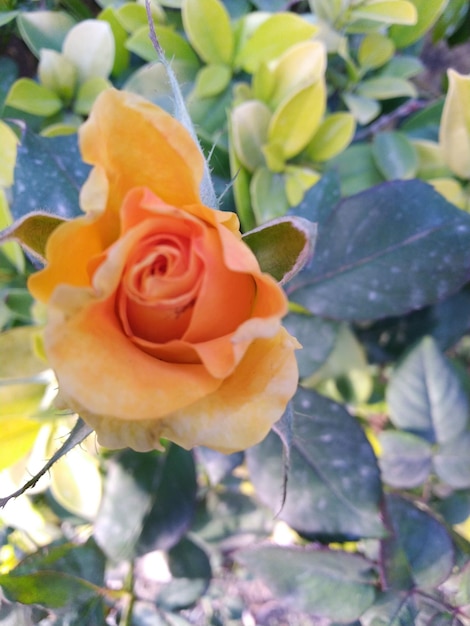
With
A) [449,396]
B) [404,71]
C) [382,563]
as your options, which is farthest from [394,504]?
[404,71]

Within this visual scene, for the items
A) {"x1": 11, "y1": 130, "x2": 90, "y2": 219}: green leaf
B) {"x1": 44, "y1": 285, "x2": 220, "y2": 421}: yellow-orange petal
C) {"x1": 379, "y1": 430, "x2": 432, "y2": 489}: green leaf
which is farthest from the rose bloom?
{"x1": 379, "y1": 430, "x2": 432, "y2": 489}: green leaf

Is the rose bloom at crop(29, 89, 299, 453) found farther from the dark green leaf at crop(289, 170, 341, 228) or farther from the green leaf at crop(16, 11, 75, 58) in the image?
the green leaf at crop(16, 11, 75, 58)

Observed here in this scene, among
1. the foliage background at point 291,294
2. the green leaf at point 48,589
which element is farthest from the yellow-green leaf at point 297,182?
the green leaf at point 48,589

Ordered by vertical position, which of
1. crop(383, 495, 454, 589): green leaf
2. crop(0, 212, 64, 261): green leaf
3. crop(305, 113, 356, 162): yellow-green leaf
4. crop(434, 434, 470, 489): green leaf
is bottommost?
crop(434, 434, 470, 489): green leaf

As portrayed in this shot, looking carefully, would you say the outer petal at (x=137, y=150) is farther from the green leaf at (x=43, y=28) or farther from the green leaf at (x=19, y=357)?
the green leaf at (x=43, y=28)

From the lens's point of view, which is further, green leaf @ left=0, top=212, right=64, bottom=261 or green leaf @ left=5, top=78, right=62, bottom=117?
green leaf @ left=5, top=78, right=62, bottom=117

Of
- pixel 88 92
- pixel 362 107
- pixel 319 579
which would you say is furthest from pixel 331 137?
pixel 319 579

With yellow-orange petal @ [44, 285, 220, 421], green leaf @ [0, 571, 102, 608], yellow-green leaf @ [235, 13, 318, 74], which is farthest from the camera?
yellow-green leaf @ [235, 13, 318, 74]

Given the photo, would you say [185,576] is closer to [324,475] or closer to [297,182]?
[324,475]
